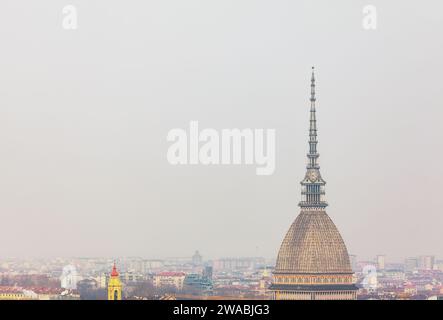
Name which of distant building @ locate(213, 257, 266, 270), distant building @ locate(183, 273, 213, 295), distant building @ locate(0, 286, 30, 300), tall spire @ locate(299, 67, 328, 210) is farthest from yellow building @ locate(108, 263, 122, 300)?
tall spire @ locate(299, 67, 328, 210)

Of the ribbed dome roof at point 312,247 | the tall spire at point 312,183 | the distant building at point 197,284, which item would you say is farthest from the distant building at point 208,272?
the ribbed dome roof at point 312,247

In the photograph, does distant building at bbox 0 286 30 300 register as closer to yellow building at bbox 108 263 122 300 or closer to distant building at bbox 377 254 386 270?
yellow building at bbox 108 263 122 300

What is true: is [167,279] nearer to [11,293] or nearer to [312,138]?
[11,293]

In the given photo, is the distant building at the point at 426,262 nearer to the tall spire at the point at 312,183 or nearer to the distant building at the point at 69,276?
the distant building at the point at 69,276

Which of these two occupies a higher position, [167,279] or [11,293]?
[167,279]

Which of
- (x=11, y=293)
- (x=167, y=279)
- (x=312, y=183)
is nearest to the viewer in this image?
(x=11, y=293)

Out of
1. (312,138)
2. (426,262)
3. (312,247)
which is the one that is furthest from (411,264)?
(312,247)
